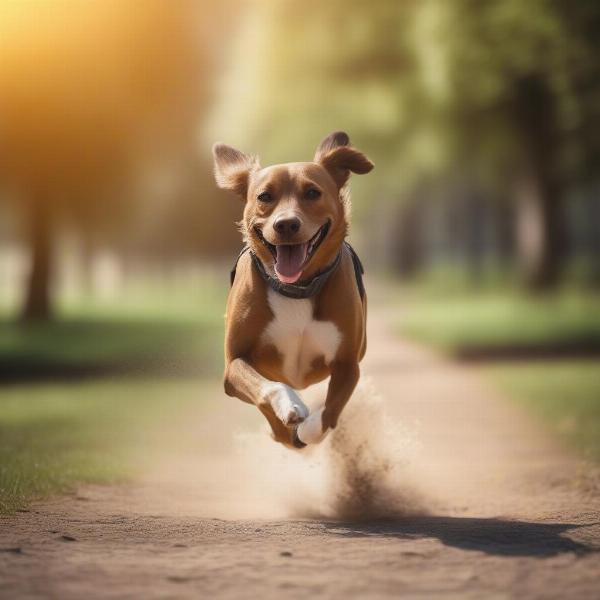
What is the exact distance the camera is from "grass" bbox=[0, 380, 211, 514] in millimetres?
7293

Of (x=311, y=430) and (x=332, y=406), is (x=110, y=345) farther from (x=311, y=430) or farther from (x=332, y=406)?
(x=311, y=430)

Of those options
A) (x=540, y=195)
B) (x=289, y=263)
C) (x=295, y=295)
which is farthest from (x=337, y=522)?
(x=540, y=195)

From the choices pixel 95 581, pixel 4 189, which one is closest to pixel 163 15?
→ pixel 4 189

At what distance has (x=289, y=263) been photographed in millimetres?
5297

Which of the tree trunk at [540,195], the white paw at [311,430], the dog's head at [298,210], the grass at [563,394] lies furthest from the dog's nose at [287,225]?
the tree trunk at [540,195]

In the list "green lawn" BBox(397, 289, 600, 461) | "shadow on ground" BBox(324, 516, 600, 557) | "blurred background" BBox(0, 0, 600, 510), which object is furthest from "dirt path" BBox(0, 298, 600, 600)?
"blurred background" BBox(0, 0, 600, 510)

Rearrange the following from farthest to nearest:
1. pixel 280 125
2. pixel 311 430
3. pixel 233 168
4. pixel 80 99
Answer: pixel 280 125
pixel 80 99
pixel 233 168
pixel 311 430

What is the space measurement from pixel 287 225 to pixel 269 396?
2.98 ft

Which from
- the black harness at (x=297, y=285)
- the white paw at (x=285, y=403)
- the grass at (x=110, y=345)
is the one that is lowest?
the white paw at (x=285, y=403)

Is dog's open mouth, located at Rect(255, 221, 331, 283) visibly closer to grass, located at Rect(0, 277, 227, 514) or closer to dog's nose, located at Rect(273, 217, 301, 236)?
dog's nose, located at Rect(273, 217, 301, 236)

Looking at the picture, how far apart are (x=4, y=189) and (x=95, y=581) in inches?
865

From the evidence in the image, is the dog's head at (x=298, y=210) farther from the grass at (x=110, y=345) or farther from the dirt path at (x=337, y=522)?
the grass at (x=110, y=345)

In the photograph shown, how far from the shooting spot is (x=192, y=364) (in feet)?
58.6

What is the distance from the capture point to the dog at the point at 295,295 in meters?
5.30
